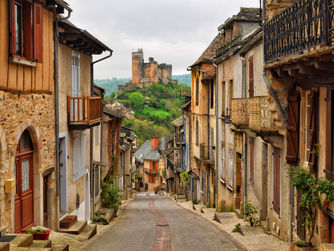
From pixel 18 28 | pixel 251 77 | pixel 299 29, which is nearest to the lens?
pixel 299 29

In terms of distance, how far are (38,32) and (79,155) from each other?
20.2 feet

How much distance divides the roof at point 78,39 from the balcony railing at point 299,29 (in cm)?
607

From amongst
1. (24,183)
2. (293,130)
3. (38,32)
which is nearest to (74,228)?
(24,183)

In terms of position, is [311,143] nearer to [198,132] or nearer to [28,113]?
[28,113]

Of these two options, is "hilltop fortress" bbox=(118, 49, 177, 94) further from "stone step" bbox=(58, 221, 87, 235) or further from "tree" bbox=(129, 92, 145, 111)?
"stone step" bbox=(58, 221, 87, 235)

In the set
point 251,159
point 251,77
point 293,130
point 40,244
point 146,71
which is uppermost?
point 146,71

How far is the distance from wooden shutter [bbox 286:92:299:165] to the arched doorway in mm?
6418

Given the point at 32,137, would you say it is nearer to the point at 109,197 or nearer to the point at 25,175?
the point at 25,175

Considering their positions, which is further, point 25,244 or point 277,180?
point 277,180

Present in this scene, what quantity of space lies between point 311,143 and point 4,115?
632 centimetres

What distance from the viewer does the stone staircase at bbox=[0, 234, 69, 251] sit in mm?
7324

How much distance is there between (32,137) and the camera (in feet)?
35.0

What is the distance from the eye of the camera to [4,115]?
8.56 meters

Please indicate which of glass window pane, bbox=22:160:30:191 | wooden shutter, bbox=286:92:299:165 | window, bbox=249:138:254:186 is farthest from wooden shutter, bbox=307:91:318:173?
glass window pane, bbox=22:160:30:191
